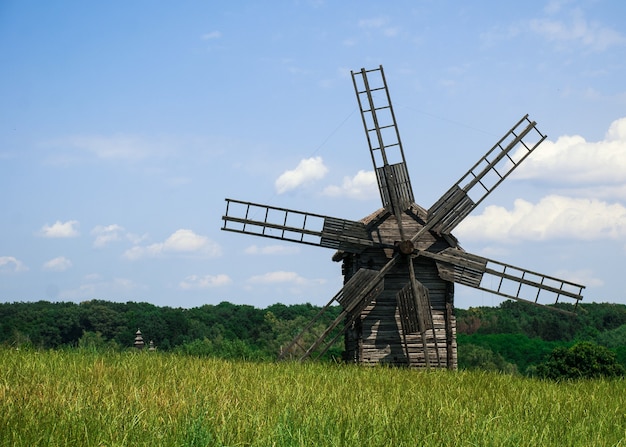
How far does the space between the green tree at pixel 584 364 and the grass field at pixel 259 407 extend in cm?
1552

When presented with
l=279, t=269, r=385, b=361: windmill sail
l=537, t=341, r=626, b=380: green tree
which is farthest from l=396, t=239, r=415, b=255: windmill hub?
l=537, t=341, r=626, b=380: green tree

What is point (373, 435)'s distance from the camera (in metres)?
6.14

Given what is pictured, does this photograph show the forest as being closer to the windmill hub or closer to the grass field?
the windmill hub

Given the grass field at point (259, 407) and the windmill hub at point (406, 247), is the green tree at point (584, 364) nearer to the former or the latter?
the windmill hub at point (406, 247)

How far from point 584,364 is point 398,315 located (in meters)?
12.0

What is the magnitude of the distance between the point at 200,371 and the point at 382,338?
361 inches

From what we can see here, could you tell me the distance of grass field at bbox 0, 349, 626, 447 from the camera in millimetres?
5945

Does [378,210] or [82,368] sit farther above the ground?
[378,210]

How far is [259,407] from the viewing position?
763 centimetres

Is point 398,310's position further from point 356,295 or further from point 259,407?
point 259,407

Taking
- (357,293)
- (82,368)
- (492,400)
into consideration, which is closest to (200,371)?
(82,368)

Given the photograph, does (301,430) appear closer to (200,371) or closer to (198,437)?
(198,437)

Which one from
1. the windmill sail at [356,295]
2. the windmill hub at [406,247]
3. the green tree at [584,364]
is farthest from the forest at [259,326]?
the windmill hub at [406,247]

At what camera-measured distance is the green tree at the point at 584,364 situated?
2731cm
